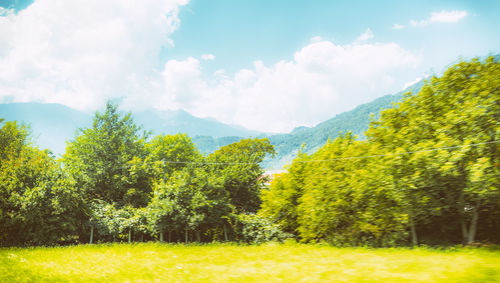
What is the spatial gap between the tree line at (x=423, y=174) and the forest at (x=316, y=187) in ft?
0.17

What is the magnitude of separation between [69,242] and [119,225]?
14.1 ft

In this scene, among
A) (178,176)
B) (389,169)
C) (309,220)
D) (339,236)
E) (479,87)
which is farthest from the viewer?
(178,176)

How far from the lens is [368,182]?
45.1ft

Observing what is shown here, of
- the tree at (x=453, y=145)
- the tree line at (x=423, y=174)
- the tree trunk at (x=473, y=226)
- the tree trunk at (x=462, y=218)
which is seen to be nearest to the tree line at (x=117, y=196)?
the tree line at (x=423, y=174)

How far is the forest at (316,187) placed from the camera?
11305 millimetres

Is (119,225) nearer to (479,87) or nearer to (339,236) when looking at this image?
(339,236)

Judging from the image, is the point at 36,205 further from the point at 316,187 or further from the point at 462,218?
the point at 462,218

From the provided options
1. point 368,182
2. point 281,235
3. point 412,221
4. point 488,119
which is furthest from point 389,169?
point 281,235

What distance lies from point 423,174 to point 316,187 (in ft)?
19.1

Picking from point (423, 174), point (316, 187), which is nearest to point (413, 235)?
point (423, 174)

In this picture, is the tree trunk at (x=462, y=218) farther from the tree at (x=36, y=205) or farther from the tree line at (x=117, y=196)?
the tree at (x=36, y=205)

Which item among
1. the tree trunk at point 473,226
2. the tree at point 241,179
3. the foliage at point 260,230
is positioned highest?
the tree at point 241,179

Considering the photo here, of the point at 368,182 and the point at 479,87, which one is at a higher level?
the point at 479,87

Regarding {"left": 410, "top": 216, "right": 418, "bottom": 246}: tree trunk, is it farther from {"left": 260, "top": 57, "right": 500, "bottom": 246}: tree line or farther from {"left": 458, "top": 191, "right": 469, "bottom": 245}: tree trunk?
{"left": 458, "top": 191, "right": 469, "bottom": 245}: tree trunk
